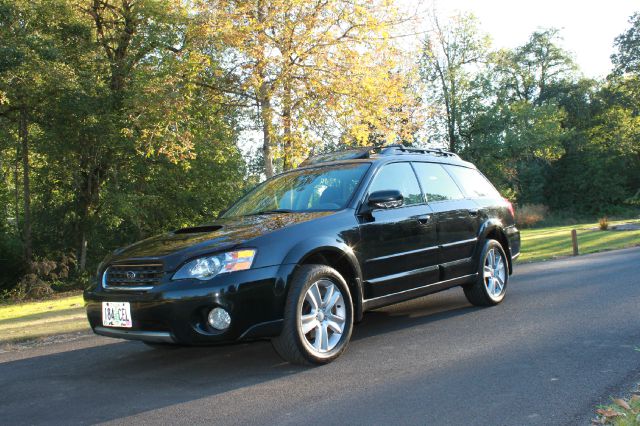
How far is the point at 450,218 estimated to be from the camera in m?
6.73

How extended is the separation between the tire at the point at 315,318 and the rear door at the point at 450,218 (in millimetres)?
1723

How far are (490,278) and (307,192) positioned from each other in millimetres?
2800

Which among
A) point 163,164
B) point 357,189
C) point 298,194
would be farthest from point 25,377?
point 163,164

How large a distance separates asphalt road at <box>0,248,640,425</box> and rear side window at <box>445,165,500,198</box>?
1.50 meters

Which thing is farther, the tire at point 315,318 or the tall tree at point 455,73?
the tall tree at point 455,73

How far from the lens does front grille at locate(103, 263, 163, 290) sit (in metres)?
4.70

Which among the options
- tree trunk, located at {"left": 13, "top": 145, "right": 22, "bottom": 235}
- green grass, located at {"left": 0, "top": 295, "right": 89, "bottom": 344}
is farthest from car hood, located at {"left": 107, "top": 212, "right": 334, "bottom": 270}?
tree trunk, located at {"left": 13, "top": 145, "right": 22, "bottom": 235}

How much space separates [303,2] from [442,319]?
994cm

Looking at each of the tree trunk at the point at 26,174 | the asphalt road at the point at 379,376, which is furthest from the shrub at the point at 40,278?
the asphalt road at the point at 379,376

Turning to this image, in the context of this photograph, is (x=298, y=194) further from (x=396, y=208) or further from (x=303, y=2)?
(x=303, y=2)

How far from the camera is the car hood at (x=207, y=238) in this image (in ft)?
15.4

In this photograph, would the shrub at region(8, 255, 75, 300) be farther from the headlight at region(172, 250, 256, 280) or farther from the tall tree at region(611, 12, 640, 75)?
the tall tree at region(611, 12, 640, 75)

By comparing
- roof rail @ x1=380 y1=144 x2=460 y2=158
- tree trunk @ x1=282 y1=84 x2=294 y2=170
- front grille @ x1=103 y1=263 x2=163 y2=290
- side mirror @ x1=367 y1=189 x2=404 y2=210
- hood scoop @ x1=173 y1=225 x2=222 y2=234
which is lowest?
front grille @ x1=103 y1=263 x2=163 y2=290

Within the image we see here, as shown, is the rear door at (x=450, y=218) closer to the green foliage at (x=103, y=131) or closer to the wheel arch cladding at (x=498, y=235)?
the wheel arch cladding at (x=498, y=235)
